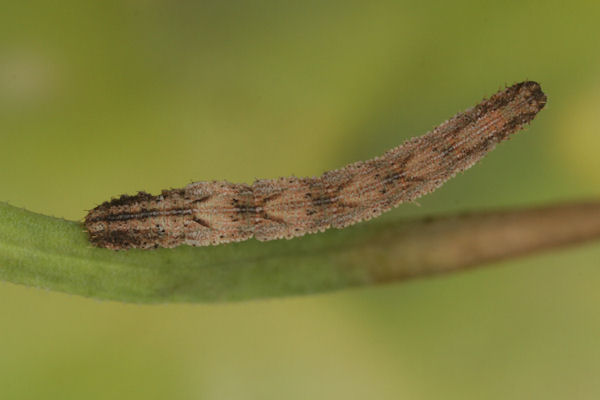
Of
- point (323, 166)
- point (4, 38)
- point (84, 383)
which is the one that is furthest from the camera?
point (323, 166)

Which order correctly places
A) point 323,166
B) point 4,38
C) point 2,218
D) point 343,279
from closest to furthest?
point 2,218, point 343,279, point 4,38, point 323,166

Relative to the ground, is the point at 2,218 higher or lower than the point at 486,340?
higher

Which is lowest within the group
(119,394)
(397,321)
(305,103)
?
(119,394)

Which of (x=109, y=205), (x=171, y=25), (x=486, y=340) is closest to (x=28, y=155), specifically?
(x=109, y=205)

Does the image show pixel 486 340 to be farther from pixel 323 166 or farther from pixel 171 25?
pixel 171 25

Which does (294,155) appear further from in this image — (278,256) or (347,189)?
(278,256)

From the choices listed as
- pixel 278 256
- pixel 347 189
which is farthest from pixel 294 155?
pixel 278 256
